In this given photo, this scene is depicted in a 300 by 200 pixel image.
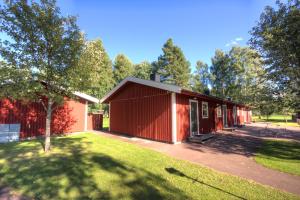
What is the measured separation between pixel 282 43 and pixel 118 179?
791 centimetres

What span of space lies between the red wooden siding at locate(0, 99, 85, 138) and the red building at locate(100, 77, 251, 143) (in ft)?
8.32

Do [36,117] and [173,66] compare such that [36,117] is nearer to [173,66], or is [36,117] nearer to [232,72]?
[173,66]

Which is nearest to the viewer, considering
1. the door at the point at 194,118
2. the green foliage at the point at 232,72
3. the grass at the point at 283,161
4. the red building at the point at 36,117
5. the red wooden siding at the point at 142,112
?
the grass at the point at 283,161

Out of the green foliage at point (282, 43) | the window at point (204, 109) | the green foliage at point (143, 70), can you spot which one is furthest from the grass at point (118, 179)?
the green foliage at point (143, 70)

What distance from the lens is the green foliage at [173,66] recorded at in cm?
3212

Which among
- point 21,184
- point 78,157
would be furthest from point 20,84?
point 21,184

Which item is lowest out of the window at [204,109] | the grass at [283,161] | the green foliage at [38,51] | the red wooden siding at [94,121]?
the grass at [283,161]

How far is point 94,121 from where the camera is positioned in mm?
14422

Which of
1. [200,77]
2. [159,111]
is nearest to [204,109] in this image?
[159,111]

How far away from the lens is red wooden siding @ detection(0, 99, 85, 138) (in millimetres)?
8641

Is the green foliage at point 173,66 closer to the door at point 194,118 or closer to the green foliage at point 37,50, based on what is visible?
the door at point 194,118

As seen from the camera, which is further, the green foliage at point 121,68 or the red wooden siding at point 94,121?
the green foliage at point 121,68

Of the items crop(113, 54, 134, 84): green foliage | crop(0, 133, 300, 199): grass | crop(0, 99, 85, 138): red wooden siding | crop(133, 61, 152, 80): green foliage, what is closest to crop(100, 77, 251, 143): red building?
crop(0, 99, 85, 138): red wooden siding

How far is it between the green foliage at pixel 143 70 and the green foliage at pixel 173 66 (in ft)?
12.7
